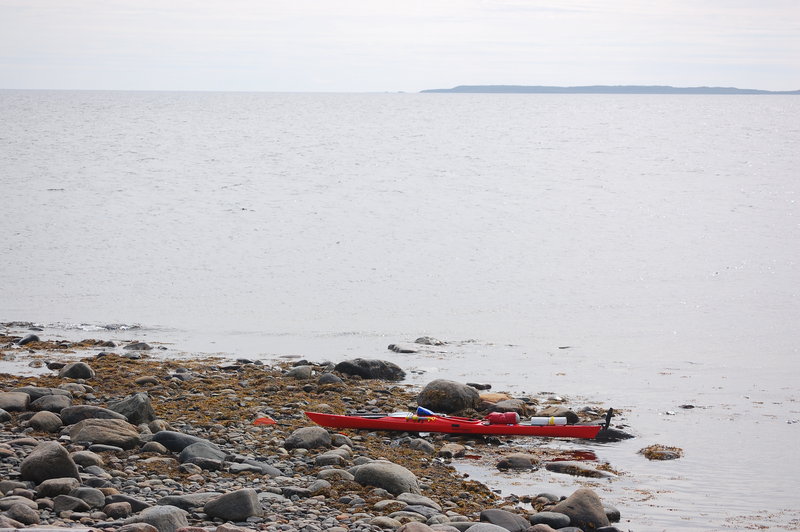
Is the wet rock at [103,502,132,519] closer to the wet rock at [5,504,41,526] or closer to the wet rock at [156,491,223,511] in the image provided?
the wet rock at [156,491,223,511]

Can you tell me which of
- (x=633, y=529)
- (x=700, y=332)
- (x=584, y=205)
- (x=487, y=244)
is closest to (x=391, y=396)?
(x=633, y=529)

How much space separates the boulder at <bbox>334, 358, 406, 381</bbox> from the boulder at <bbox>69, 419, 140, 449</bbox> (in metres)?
5.94

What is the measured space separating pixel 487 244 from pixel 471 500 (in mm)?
23970

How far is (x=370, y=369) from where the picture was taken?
17.5 metres

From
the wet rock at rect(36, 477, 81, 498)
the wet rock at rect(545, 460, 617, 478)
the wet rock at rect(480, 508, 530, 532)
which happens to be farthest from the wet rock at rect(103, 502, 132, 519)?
the wet rock at rect(545, 460, 617, 478)

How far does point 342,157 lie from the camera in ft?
252

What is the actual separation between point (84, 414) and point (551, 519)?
640cm

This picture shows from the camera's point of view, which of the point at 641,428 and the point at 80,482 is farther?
the point at 641,428

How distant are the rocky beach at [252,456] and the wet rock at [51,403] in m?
0.03

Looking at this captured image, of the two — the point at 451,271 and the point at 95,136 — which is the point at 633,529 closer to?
the point at 451,271

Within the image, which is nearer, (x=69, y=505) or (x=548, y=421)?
(x=69, y=505)

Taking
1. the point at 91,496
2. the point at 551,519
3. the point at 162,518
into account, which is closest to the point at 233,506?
the point at 162,518

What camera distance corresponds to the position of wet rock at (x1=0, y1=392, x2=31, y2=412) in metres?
13.2

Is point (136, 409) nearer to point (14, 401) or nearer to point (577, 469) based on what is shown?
point (14, 401)
